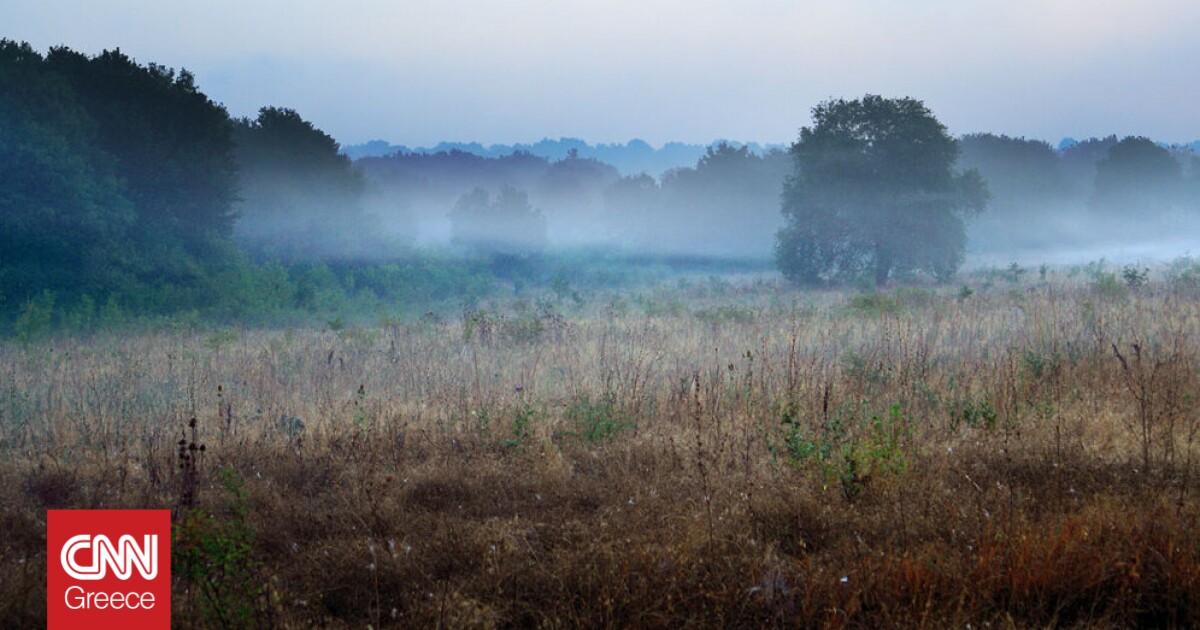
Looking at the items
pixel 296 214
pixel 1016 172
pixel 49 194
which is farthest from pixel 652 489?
pixel 1016 172

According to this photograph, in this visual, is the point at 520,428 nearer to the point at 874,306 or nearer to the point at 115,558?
the point at 115,558

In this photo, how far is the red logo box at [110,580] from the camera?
3.74 m

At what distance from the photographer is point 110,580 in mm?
3910

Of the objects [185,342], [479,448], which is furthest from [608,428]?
[185,342]

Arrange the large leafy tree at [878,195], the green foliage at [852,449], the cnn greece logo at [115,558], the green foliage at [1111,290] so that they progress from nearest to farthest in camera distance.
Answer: the cnn greece logo at [115,558] < the green foliage at [852,449] < the green foliage at [1111,290] < the large leafy tree at [878,195]

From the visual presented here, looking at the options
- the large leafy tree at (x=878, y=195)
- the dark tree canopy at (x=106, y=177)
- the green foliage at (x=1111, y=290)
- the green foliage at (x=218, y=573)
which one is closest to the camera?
the green foliage at (x=218, y=573)

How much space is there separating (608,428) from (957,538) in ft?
10.3

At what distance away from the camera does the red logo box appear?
12.3 feet

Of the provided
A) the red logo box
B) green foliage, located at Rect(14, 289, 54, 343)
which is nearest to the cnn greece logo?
the red logo box

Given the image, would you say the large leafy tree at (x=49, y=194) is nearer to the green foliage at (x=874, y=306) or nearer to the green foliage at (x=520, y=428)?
the green foliage at (x=520, y=428)

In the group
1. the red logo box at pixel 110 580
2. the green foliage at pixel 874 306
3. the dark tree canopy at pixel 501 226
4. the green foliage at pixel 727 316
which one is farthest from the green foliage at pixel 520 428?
the dark tree canopy at pixel 501 226

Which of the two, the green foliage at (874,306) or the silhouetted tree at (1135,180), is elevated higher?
the silhouetted tree at (1135,180)

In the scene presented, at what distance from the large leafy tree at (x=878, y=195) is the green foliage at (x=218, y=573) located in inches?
1152

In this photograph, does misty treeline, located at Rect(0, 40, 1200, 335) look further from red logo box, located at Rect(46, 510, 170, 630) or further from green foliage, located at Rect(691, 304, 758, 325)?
red logo box, located at Rect(46, 510, 170, 630)
